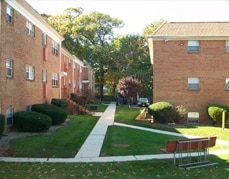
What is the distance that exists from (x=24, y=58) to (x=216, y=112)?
13.6 m

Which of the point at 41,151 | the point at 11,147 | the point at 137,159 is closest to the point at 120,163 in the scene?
the point at 137,159

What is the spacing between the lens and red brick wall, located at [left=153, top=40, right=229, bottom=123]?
26625mm

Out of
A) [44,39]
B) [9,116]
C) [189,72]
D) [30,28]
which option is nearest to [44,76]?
[44,39]

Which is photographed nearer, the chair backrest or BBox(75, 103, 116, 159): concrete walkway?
the chair backrest

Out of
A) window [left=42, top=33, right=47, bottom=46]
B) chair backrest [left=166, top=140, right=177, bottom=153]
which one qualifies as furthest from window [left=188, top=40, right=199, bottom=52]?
chair backrest [left=166, top=140, right=177, bottom=153]

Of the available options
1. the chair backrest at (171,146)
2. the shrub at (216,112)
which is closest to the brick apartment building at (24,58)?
the chair backrest at (171,146)

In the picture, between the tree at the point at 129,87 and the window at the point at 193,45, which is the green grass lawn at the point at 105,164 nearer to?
the window at the point at 193,45

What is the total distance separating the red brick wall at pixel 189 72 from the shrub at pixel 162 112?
7.67ft

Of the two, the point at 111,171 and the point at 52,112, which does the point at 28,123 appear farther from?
the point at 111,171

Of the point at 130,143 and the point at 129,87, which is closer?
the point at 130,143

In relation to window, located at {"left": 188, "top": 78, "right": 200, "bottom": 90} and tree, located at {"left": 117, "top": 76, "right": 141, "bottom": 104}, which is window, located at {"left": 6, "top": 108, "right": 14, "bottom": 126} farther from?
tree, located at {"left": 117, "top": 76, "right": 141, "bottom": 104}

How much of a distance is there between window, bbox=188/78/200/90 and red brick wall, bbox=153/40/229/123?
0.78ft

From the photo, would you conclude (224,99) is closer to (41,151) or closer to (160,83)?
(160,83)

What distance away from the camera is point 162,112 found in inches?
940
